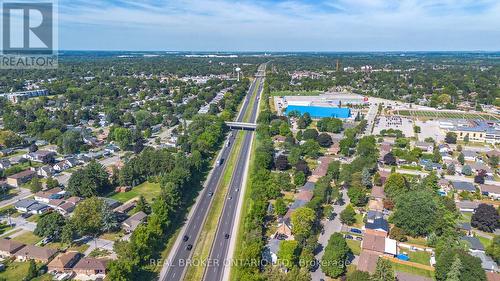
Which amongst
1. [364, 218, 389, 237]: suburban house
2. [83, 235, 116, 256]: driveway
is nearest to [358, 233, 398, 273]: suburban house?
[364, 218, 389, 237]: suburban house

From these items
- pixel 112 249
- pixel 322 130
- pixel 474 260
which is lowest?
pixel 112 249

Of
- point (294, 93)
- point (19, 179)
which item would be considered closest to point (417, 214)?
point (19, 179)

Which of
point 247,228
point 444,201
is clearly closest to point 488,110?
point 444,201

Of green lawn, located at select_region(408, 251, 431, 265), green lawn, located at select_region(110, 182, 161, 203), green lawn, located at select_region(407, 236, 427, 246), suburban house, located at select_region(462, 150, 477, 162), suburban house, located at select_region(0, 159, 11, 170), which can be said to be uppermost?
suburban house, located at select_region(462, 150, 477, 162)

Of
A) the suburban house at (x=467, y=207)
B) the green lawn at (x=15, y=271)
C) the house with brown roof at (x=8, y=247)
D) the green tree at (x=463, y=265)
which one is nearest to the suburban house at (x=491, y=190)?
the suburban house at (x=467, y=207)

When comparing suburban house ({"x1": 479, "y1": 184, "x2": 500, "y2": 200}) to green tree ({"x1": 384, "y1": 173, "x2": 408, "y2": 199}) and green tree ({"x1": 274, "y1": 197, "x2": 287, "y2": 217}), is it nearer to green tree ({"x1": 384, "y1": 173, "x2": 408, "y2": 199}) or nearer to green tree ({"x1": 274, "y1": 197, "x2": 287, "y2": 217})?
green tree ({"x1": 384, "y1": 173, "x2": 408, "y2": 199})

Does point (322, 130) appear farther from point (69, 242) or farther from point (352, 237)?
point (69, 242)

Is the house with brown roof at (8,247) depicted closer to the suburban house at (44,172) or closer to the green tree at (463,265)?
the suburban house at (44,172)

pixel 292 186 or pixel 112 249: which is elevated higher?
pixel 292 186
